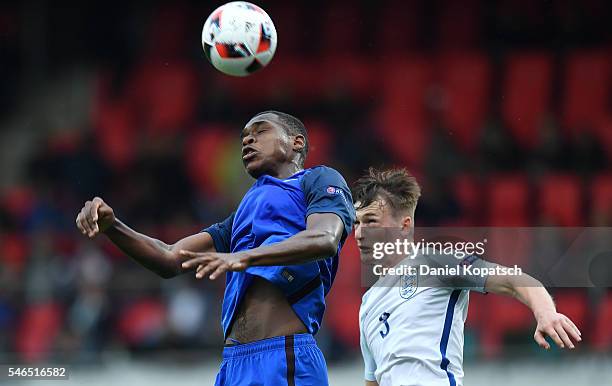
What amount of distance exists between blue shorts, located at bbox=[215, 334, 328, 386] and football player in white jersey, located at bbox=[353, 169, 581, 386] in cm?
45

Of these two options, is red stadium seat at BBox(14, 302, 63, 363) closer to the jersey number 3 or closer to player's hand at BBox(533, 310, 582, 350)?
the jersey number 3

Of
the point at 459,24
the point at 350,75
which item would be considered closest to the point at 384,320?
the point at 350,75

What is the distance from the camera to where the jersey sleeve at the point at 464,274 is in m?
4.30

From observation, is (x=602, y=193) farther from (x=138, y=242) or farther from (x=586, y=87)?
(x=138, y=242)

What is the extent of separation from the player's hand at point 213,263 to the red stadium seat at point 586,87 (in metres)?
10.4

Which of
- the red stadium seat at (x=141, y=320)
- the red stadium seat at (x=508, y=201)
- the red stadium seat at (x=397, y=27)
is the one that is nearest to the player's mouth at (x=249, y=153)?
the red stadium seat at (x=141, y=320)

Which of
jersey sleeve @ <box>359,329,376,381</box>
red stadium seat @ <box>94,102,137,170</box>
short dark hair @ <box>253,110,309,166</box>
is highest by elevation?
red stadium seat @ <box>94,102,137,170</box>

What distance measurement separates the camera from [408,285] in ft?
15.1

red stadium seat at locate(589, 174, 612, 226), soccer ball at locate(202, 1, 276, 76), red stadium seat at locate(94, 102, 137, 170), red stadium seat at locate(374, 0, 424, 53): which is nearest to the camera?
soccer ball at locate(202, 1, 276, 76)

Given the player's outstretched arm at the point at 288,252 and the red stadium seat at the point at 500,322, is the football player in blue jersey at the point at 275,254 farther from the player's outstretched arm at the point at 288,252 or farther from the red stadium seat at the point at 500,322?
the red stadium seat at the point at 500,322

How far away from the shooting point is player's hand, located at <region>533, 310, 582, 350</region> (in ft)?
12.0

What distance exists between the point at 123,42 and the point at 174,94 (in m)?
1.77

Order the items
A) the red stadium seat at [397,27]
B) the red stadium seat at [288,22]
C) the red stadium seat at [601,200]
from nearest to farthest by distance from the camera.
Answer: the red stadium seat at [601,200]
the red stadium seat at [397,27]
the red stadium seat at [288,22]

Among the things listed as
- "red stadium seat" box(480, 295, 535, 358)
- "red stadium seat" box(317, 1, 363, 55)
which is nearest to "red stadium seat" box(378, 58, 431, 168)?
"red stadium seat" box(317, 1, 363, 55)
